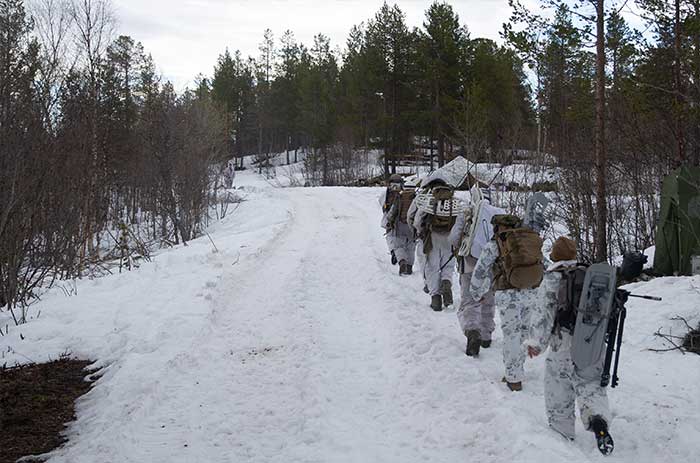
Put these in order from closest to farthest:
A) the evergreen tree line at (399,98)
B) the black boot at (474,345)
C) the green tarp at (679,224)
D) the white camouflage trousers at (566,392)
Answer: the white camouflage trousers at (566,392), the black boot at (474,345), the green tarp at (679,224), the evergreen tree line at (399,98)

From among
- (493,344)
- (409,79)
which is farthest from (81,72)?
(409,79)

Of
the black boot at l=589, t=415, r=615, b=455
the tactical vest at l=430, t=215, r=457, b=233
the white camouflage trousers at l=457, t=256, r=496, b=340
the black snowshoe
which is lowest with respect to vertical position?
the black boot at l=589, t=415, r=615, b=455

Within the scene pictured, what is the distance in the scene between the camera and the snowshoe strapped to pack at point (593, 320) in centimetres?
401

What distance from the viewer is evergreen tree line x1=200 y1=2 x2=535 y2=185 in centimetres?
3154

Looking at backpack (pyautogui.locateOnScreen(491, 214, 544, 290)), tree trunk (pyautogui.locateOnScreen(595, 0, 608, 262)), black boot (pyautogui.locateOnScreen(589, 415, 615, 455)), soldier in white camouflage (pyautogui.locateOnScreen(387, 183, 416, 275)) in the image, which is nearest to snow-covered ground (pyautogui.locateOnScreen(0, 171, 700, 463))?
black boot (pyautogui.locateOnScreen(589, 415, 615, 455))

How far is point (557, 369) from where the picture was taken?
4.35 m

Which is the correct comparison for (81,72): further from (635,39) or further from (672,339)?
(672,339)

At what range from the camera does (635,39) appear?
1085 centimetres

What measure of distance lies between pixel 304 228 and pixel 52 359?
1184 cm

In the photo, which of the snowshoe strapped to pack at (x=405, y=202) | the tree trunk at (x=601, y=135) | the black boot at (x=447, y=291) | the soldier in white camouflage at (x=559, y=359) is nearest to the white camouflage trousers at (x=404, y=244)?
the snowshoe strapped to pack at (x=405, y=202)

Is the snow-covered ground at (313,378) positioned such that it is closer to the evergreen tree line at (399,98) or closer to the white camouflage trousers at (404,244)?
the white camouflage trousers at (404,244)

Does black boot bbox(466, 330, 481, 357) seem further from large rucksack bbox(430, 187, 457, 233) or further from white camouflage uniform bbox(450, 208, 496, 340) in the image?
large rucksack bbox(430, 187, 457, 233)

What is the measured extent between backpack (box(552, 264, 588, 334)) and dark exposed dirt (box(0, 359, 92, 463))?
4.01 meters

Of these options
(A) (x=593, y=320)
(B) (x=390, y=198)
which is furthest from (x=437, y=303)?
(A) (x=593, y=320)
